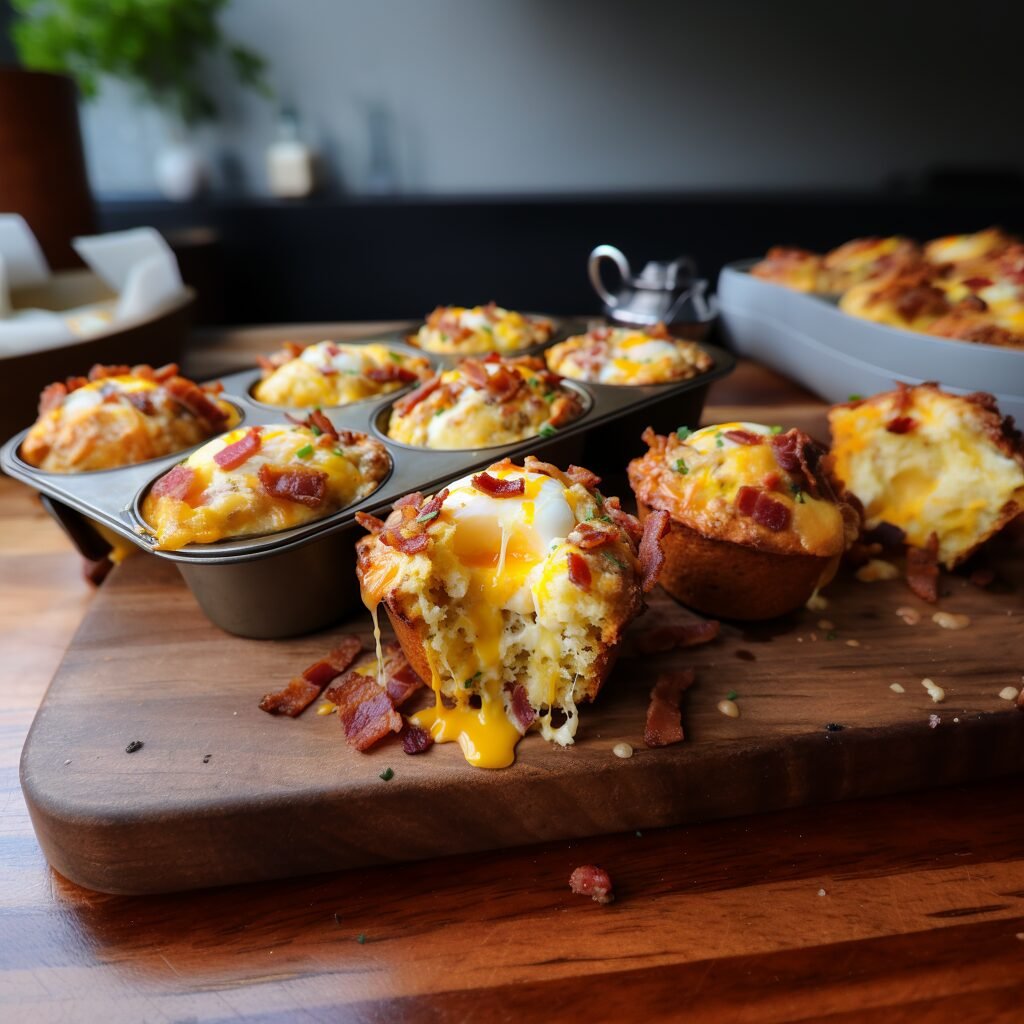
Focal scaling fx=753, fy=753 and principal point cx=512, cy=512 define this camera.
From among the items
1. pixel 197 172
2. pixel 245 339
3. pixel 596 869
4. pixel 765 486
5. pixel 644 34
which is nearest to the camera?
pixel 596 869

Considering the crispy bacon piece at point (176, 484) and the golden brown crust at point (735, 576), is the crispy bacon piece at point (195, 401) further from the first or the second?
the golden brown crust at point (735, 576)

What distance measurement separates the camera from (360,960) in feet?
5.18

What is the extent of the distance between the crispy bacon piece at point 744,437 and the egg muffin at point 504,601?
1.80 feet

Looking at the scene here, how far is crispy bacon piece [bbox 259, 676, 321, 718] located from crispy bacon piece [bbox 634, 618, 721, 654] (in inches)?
37.1

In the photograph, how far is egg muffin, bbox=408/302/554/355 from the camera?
12.6 ft

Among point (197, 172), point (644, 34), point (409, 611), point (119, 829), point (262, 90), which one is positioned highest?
point (644, 34)

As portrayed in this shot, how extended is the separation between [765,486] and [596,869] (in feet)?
3.81

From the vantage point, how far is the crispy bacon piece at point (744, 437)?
91.7 inches

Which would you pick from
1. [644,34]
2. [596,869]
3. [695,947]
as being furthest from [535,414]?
[644,34]

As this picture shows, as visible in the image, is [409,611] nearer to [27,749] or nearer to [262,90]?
[27,749]

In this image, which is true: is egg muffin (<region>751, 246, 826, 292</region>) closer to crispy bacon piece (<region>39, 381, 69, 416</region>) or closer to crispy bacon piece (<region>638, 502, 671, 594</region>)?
crispy bacon piece (<region>638, 502, 671, 594</region>)

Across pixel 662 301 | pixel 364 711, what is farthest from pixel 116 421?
pixel 662 301

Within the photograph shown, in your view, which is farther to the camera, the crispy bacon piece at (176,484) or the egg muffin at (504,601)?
the crispy bacon piece at (176,484)

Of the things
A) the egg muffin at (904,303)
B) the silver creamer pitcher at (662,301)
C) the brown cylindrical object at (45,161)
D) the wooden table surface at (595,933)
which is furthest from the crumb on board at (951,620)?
the brown cylindrical object at (45,161)
